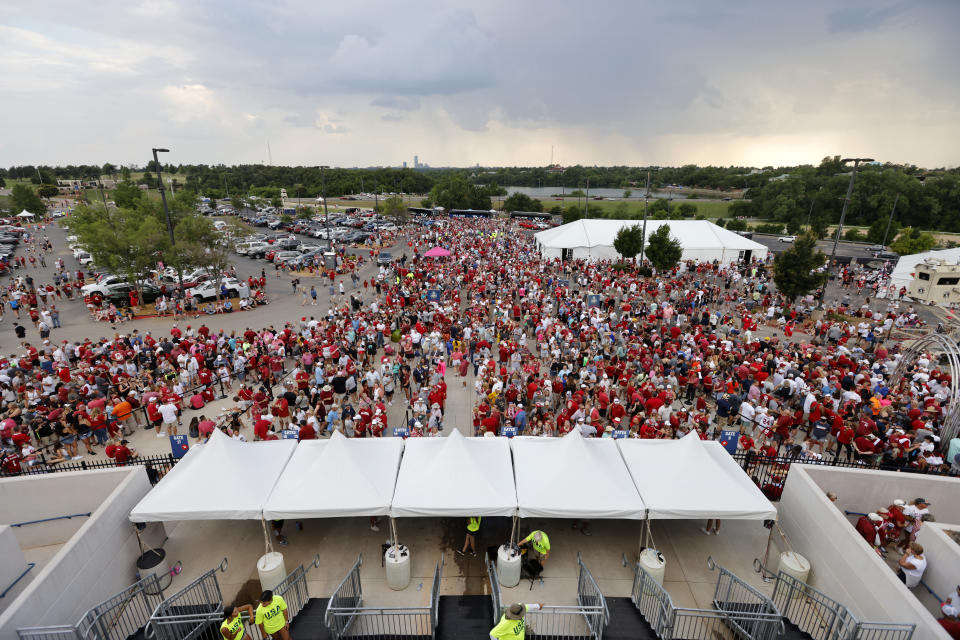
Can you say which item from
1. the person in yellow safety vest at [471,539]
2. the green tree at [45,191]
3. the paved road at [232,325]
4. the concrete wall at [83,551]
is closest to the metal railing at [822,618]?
the person in yellow safety vest at [471,539]

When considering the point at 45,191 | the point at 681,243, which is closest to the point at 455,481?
the point at 681,243

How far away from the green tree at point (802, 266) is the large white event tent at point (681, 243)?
12.1 meters

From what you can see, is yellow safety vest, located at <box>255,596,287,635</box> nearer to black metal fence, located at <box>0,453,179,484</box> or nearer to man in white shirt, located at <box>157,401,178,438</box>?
black metal fence, located at <box>0,453,179,484</box>

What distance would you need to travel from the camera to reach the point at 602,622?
21.8 feet

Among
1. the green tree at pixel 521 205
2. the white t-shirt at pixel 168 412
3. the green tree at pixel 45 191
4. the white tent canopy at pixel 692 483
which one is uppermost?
the green tree at pixel 45 191

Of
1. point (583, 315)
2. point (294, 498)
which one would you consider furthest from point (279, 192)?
point (294, 498)

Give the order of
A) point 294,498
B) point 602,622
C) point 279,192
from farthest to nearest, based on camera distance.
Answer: point 279,192 → point 294,498 → point 602,622

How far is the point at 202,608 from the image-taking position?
7078 mm

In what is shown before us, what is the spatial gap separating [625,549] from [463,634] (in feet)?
12.6

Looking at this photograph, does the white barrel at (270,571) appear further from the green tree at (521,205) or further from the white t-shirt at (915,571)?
the green tree at (521,205)

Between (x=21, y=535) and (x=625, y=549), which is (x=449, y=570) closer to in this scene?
(x=625, y=549)

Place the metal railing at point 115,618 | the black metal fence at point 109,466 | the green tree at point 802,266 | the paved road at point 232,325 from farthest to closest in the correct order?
the green tree at point 802,266, the paved road at point 232,325, the black metal fence at point 109,466, the metal railing at point 115,618

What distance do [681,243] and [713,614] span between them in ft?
113

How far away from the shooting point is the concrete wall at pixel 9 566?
7211 mm
